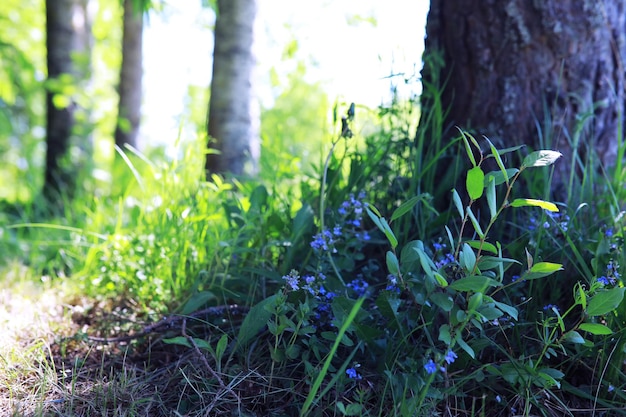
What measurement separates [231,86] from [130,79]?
3.29 meters

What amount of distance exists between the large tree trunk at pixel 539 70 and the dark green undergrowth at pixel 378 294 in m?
0.17

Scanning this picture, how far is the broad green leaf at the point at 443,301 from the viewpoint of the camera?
1221 millimetres

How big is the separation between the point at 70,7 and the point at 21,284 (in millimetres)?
2861

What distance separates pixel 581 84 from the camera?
2.13m

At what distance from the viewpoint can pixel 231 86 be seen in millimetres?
2941

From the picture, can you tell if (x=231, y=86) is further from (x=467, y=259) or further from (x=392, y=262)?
(x=467, y=259)

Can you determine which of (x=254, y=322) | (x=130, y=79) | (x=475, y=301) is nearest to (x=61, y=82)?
(x=130, y=79)

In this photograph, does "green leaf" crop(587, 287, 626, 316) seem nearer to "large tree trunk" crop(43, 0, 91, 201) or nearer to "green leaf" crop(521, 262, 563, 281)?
"green leaf" crop(521, 262, 563, 281)

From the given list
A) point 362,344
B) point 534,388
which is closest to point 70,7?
point 362,344

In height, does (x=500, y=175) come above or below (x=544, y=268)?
above

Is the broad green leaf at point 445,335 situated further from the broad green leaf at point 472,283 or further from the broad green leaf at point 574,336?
the broad green leaf at point 574,336

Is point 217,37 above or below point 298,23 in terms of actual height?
below

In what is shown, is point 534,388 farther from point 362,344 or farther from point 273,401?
point 273,401

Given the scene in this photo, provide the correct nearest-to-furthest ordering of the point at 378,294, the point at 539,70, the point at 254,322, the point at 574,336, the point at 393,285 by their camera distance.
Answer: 1. the point at 574,336
2. the point at 393,285
3. the point at 254,322
4. the point at 378,294
5. the point at 539,70
